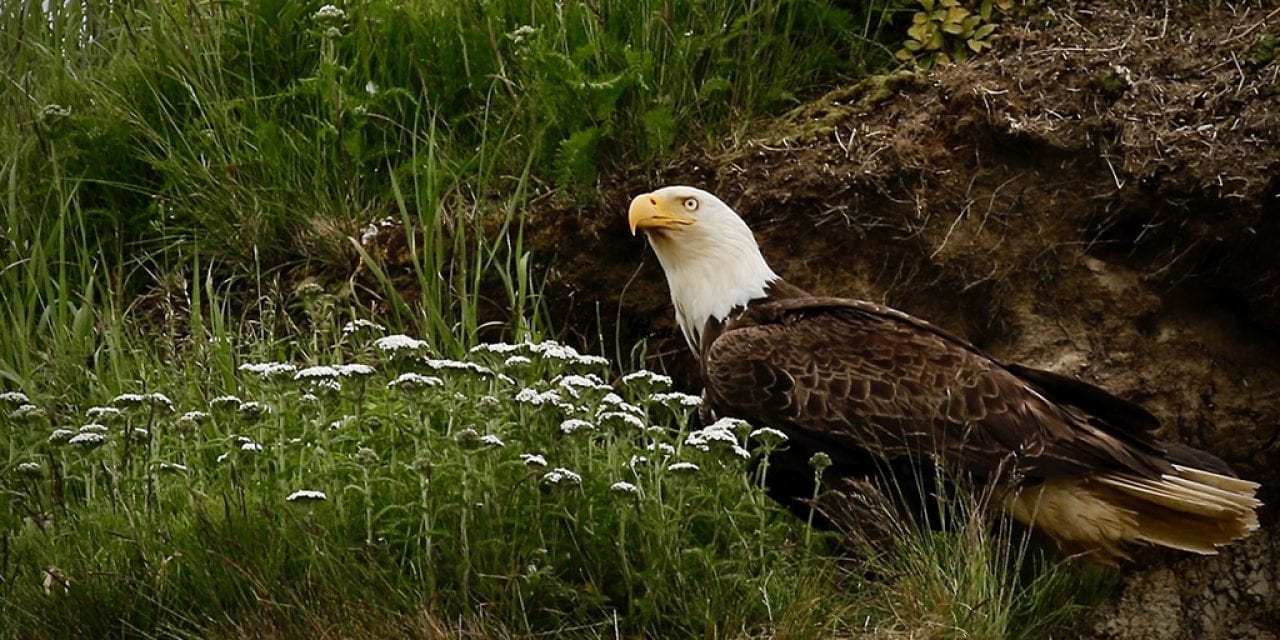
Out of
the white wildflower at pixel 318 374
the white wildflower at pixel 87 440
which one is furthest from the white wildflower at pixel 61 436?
the white wildflower at pixel 318 374

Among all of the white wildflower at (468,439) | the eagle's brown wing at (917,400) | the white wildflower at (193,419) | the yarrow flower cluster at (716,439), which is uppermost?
the white wildflower at (468,439)

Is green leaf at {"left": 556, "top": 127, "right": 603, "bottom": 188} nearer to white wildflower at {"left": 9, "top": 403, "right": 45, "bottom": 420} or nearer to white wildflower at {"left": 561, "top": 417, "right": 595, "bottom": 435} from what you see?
white wildflower at {"left": 561, "top": 417, "right": 595, "bottom": 435}

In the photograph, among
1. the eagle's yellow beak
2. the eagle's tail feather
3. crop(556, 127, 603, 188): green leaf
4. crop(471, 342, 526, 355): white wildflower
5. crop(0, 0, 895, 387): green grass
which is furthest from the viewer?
crop(0, 0, 895, 387): green grass

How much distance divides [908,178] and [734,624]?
227 centimetres

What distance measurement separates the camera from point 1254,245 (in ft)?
21.0

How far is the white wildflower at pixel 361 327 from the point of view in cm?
586

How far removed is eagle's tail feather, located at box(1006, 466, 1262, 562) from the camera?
551 cm

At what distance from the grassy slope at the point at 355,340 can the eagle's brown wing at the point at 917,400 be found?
300mm

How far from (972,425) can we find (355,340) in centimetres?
201

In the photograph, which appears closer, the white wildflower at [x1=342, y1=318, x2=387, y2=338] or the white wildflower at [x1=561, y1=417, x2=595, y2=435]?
the white wildflower at [x1=561, y1=417, x2=595, y2=435]

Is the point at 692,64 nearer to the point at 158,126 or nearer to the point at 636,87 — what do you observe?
the point at 636,87

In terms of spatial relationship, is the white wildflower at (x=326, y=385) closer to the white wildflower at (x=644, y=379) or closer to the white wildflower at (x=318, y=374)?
the white wildflower at (x=318, y=374)

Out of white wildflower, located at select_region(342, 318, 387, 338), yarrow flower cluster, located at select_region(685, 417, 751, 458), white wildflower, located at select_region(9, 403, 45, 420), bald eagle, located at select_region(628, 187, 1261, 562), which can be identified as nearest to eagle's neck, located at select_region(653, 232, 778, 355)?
bald eagle, located at select_region(628, 187, 1261, 562)

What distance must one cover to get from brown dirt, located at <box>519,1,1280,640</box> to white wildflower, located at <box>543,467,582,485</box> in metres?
2.05
